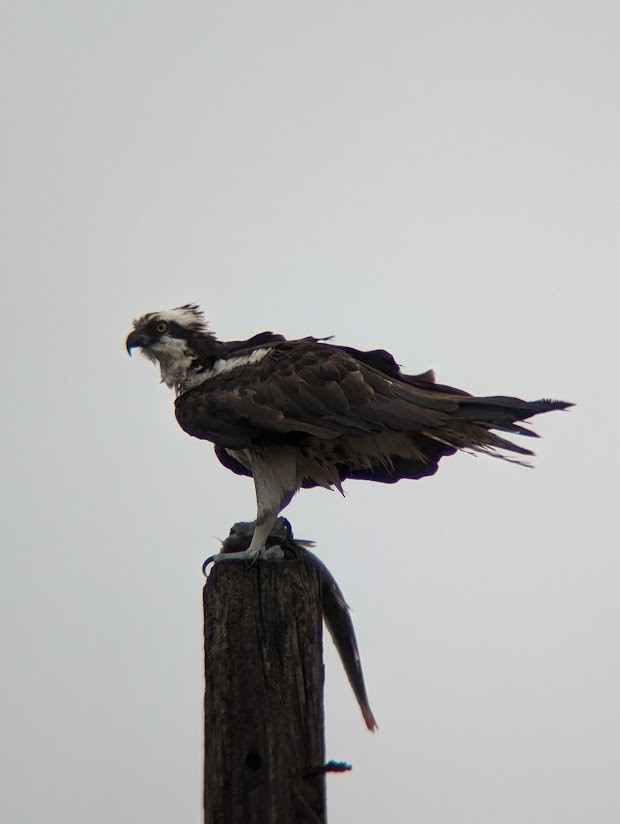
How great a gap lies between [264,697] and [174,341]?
2840 mm

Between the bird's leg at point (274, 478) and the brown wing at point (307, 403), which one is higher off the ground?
the brown wing at point (307, 403)

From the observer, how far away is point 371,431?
5656 mm

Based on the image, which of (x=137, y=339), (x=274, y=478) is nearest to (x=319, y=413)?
(x=274, y=478)

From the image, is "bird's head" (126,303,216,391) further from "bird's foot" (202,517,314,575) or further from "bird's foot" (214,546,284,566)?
"bird's foot" (214,546,284,566)

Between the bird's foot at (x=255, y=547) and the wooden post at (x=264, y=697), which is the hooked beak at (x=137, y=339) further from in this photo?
the wooden post at (x=264, y=697)

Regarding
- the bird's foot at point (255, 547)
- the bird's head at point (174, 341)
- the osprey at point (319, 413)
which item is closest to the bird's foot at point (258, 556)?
the bird's foot at point (255, 547)

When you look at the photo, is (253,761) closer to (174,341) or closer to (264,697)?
(264,697)

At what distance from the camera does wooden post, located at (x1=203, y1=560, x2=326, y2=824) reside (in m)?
4.17

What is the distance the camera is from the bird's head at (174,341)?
21.3 feet

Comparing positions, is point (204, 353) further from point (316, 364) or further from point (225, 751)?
point (225, 751)

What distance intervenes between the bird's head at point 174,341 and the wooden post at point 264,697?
2147mm

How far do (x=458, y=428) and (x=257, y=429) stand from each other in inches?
42.6

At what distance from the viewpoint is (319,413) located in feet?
18.9

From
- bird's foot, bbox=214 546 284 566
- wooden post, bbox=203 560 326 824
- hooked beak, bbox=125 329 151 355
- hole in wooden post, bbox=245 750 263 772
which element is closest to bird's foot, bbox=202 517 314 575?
bird's foot, bbox=214 546 284 566
